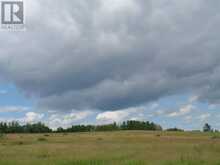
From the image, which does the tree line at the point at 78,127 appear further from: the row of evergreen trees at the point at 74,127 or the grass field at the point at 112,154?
the grass field at the point at 112,154

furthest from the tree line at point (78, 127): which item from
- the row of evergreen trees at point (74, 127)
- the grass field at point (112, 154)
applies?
the grass field at point (112, 154)

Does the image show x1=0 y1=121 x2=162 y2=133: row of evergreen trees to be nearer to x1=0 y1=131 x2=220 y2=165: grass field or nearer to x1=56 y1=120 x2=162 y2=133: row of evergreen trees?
x1=56 y1=120 x2=162 y2=133: row of evergreen trees

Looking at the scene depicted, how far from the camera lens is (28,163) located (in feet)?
61.4

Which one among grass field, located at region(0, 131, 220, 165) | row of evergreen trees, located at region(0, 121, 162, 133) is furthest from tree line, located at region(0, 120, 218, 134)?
grass field, located at region(0, 131, 220, 165)

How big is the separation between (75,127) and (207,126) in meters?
51.9

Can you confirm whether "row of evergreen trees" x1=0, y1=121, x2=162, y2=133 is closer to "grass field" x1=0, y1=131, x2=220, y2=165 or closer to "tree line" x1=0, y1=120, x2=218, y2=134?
"tree line" x1=0, y1=120, x2=218, y2=134

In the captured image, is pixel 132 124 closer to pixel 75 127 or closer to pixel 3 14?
pixel 75 127

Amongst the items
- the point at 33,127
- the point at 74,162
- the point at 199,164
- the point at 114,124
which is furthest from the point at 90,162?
the point at 114,124

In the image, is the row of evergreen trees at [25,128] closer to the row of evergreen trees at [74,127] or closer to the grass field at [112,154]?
the row of evergreen trees at [74,127]

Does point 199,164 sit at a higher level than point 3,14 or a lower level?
lower

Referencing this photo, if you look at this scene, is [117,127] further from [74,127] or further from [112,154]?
[112,154]

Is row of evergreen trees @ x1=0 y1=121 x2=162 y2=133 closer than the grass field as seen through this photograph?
No

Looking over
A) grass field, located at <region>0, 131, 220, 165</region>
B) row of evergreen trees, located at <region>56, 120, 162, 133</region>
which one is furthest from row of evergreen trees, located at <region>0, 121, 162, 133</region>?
grass field, located at <region>0, 131, 220, 165</region>

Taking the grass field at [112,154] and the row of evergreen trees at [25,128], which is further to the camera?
the row of evergreen trees at [25,128]
